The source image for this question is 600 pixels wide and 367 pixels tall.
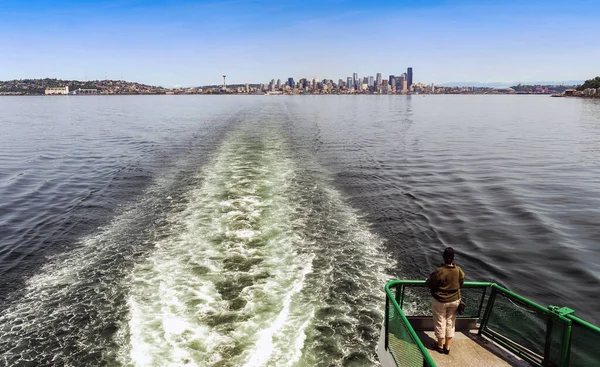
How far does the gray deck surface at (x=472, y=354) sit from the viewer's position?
323 inches

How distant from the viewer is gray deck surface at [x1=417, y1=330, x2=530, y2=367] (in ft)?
26.9

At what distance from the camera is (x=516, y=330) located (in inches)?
331

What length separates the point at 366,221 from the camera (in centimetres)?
1964

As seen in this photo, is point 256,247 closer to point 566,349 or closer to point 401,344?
point 401,344

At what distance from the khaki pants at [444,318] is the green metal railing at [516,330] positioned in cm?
70

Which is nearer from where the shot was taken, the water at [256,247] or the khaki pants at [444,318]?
the khaki pants at [444,318]

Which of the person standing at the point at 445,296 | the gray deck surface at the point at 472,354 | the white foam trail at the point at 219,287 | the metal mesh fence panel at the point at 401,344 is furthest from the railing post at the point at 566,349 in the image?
the white foam trail at the point at 219,287

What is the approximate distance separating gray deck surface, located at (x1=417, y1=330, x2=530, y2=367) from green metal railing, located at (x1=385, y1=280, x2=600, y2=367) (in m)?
0.19

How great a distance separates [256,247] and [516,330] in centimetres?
972

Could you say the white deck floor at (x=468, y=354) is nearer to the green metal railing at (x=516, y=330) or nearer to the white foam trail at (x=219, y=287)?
the green metal railing at (x=516, y=330)

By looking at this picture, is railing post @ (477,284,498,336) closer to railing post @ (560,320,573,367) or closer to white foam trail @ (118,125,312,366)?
railing post @ (560,320,573,367)

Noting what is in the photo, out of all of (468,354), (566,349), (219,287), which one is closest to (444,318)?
(468,354)

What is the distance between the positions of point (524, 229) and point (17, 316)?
22.4 meters

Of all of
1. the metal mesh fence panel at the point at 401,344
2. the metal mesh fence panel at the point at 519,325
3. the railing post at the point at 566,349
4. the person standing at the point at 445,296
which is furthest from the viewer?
the person standing at the point at 445,296
